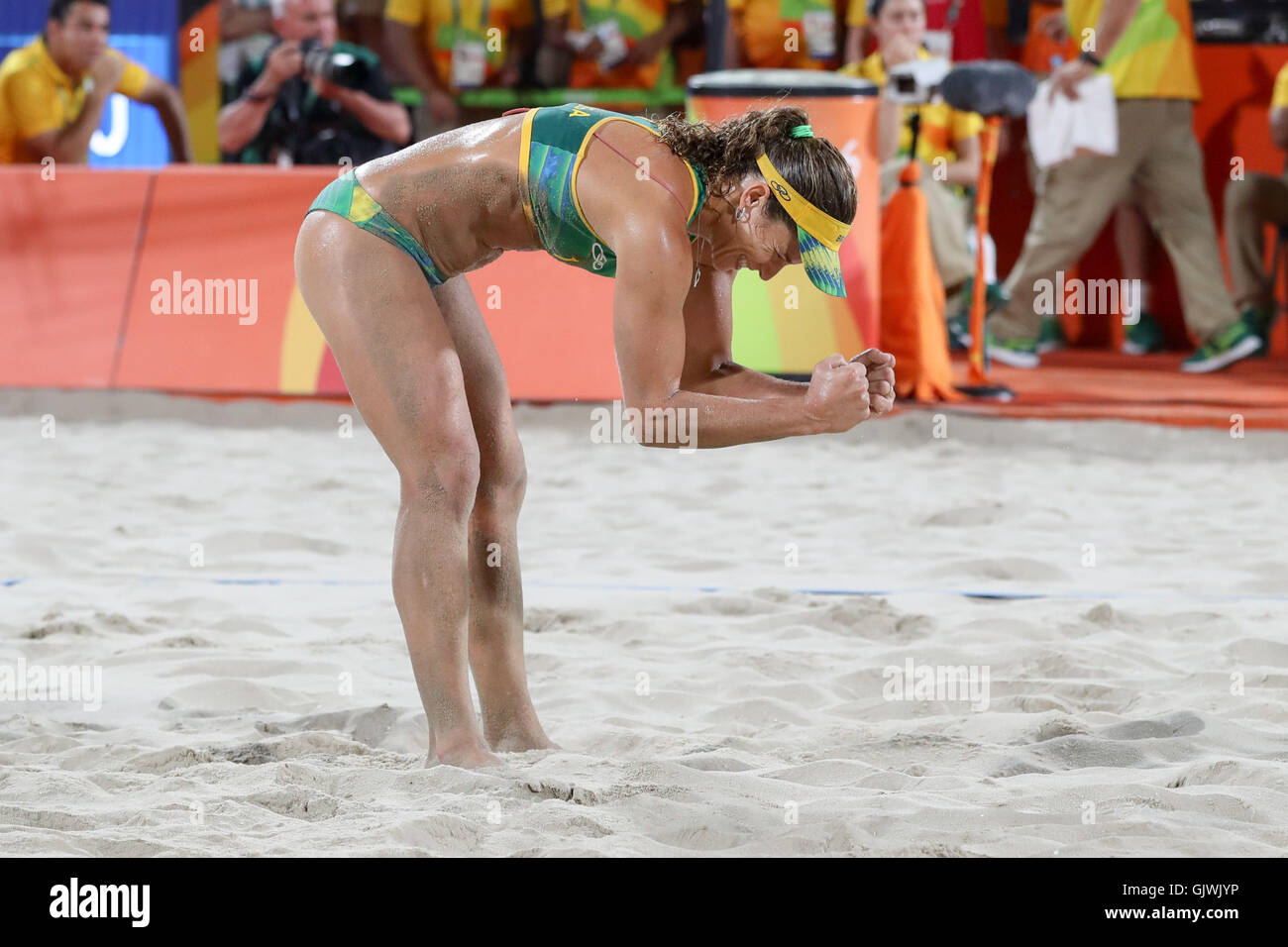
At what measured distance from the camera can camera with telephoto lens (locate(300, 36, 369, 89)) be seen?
1009 cm

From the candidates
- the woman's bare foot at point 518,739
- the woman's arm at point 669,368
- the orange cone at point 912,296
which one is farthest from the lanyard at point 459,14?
the woman's arm at point 669,368

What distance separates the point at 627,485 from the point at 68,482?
2.32 metres

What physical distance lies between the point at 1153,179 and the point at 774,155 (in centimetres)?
773

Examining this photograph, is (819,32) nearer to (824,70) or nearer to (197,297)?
(824,70)

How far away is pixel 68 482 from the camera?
22.0ft

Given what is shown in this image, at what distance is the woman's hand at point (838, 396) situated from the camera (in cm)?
304

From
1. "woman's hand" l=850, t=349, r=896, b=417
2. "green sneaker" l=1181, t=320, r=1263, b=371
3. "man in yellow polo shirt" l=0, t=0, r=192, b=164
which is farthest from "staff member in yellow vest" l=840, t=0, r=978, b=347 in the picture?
"woman's hand" l=850, t=349, r=896, b=417

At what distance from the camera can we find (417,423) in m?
3.29

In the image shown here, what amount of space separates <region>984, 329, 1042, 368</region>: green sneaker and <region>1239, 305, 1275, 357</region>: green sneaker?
4.65ft

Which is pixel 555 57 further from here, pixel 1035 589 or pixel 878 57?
pixel 1035 589

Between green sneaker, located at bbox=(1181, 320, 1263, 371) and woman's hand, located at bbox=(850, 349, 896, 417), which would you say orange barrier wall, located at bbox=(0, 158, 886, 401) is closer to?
green sneaker, located at bbox=(1181, 320, 1263, 371)

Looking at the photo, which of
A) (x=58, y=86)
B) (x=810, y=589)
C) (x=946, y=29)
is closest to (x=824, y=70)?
(x=946, y=29)

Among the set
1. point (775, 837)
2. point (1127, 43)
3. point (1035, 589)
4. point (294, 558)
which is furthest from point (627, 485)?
point (1127, 43)

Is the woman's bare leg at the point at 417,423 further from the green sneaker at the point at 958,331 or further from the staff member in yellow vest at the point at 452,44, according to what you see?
the staff member in yellow vest at the point at 452,44
